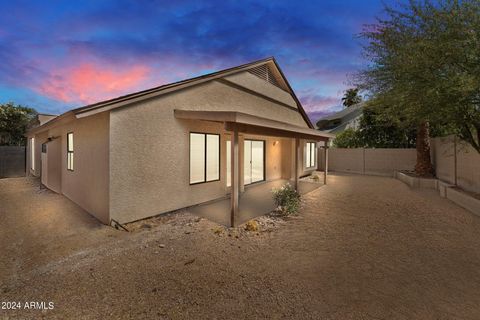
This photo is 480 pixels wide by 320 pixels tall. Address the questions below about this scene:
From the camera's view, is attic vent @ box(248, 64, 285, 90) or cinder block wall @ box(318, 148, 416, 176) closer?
attic vent @ box(248, 64, 285, 90)

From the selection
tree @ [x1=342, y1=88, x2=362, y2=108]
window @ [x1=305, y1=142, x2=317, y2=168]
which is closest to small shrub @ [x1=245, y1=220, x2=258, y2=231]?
window @ [x1=305, y1=142, x2=317, y2=168]

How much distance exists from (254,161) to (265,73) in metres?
4.69

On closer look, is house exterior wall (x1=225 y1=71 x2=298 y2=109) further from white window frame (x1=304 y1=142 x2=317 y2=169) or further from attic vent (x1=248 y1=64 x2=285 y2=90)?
white window frame (x1=304 y1=142 x2=317 y2=169)

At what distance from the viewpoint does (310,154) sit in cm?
1594

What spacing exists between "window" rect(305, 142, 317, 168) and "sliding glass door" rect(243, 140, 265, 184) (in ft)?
16.8

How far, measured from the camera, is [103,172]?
5.32 meters

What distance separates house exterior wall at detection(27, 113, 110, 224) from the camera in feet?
17.4

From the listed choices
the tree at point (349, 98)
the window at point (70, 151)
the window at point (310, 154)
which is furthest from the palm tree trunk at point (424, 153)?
the tree at point (349, 98)

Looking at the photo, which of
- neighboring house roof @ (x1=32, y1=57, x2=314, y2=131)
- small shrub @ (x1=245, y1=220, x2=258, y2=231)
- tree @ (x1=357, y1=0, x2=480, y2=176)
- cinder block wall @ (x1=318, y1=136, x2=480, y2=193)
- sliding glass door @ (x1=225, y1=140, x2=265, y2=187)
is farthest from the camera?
sliding glass door @ (x1=225, y1=140, x2=265, y2=187)

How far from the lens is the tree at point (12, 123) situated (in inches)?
687

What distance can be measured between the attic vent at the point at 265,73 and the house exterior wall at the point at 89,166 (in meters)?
6.88

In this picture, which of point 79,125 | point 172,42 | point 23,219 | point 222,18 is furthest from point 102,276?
point 222,18

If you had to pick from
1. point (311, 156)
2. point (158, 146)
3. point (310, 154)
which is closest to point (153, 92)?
point (158, 146)

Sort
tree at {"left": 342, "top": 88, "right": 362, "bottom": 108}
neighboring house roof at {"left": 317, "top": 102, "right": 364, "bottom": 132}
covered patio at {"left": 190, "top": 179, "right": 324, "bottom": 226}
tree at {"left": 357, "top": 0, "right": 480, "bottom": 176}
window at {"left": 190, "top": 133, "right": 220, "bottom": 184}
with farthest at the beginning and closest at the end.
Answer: tree at {"left": 342, "top": 88, "right": 362, "bottom": 108} → neighboring house roof at {"left": 317, "top": 102, "right": 364, "bottom": 132} → window at {"left": 190, "top": 133, "right": 220, "bottom": 184} → covered patio at {"left": 190, "top": 179, "right": 324, "bottom": 226} → tree at {"left": 357, "top": 0, "right": 480, "bottom": 176}
